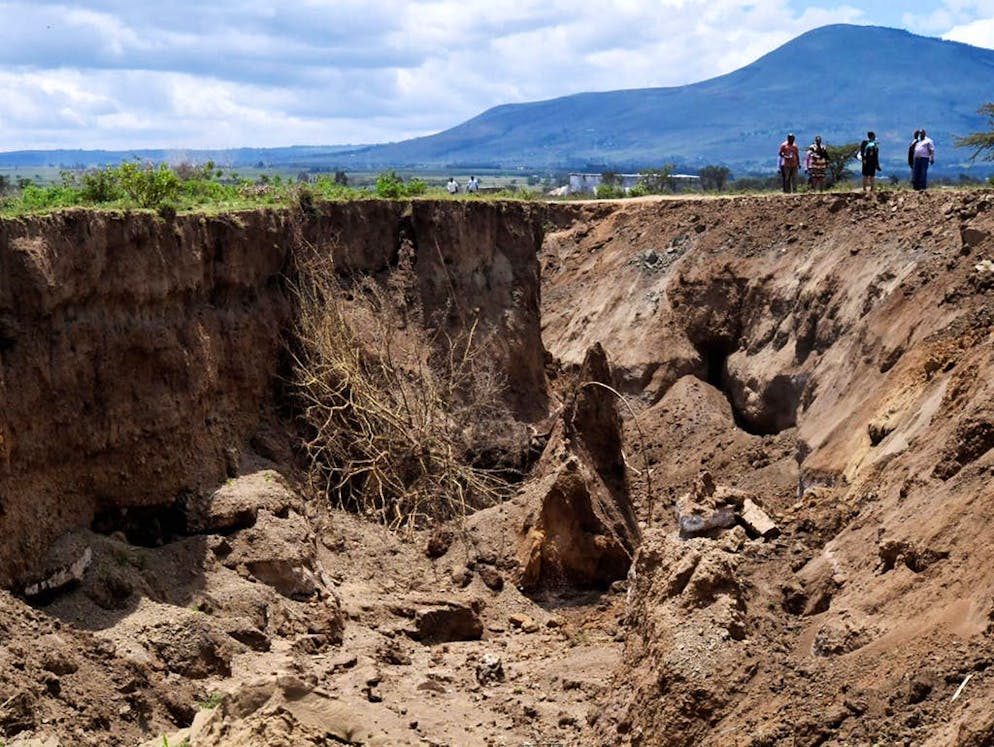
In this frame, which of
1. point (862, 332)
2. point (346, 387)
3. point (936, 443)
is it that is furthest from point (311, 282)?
point (936, 443)

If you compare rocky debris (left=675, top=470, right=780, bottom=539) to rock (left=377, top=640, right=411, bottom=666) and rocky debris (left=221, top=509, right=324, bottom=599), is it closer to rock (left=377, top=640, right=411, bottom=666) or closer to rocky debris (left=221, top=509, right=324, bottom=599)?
rock (left=377, top=640, right=411, bottom=666)

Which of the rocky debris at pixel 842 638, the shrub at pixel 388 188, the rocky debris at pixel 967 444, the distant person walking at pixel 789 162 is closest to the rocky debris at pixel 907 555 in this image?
the rocky debris at pixel 842 638

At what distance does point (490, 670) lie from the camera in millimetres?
16031

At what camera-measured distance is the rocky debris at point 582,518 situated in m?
18.8

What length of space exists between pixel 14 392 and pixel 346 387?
6904 millimetres

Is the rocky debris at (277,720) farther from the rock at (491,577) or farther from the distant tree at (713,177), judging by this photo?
the distant tree at (713,177)

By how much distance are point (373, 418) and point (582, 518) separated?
388 centimetres

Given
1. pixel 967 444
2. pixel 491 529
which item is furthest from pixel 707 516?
pixel 491 529

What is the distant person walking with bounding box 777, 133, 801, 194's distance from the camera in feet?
104

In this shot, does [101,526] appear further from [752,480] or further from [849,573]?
[752,480]

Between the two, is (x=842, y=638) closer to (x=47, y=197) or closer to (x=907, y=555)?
(x=907, y=555)

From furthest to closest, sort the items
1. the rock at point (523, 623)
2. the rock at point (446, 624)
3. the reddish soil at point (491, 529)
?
the rock at point (523, 623) → the rock at point (446, 624) → the reddish soil at point (491, 529)

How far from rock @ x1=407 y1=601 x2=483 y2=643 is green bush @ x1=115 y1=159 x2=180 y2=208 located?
5582 millimetres

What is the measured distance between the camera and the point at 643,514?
23109mm
